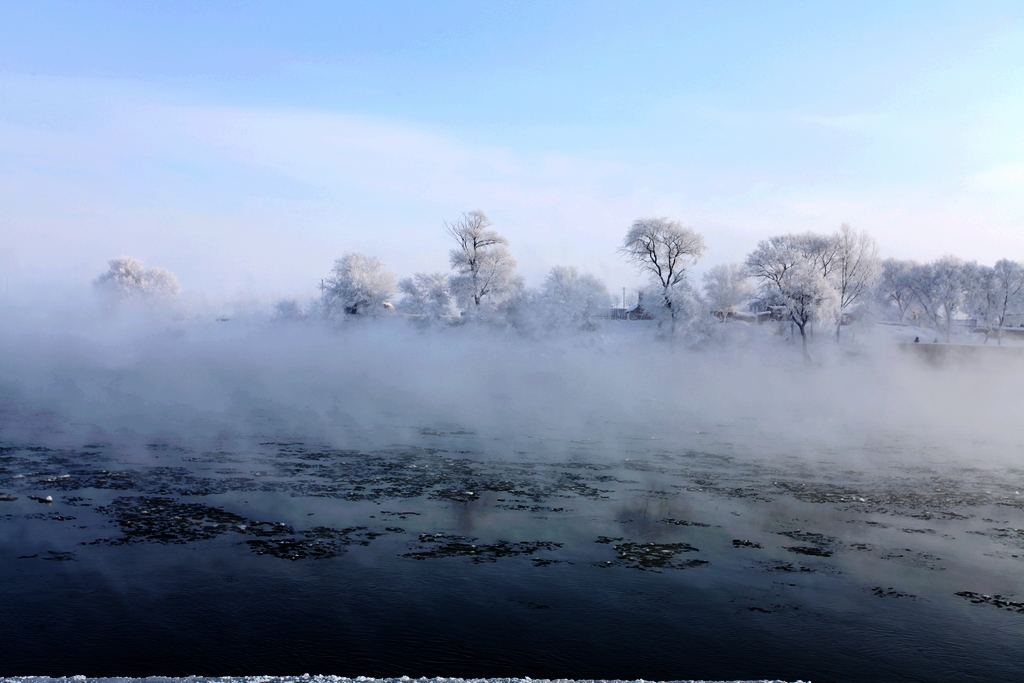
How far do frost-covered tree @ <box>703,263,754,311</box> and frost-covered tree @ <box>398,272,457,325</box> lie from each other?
2137 cm

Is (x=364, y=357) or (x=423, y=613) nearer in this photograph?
(x=423, y=613)

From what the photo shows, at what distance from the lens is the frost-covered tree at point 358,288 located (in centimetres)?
6725

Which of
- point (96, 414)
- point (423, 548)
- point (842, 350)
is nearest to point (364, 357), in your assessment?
point (96, 414)

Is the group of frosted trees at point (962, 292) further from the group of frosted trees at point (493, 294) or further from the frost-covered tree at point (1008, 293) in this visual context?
the group of frosted trees at point (493, 294)

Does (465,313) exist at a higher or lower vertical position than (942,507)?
higher

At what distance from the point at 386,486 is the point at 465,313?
44806 mm

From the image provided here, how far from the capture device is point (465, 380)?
48531 mm

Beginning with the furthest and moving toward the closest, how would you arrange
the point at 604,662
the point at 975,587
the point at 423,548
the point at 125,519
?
the point at 125,519 < the point at 423,548 < the point at 975,587 < the point at 604,662

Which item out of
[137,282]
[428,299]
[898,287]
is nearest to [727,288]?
[428,299]

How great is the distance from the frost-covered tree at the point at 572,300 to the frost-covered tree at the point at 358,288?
15187 mm

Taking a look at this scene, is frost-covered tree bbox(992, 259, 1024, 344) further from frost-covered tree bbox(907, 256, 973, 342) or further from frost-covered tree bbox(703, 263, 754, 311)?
frost-covered tree bbox(703, 263, 754, 311)

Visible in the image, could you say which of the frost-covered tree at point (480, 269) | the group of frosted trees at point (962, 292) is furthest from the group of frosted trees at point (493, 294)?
the group of frosted trees at point (962, 292)

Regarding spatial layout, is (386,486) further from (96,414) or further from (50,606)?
(96,414)

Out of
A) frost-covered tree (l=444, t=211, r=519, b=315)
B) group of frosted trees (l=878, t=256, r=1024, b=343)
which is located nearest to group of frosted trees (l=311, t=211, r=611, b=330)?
frost-covered tree (l=444, t=211, r=519, b=315)
